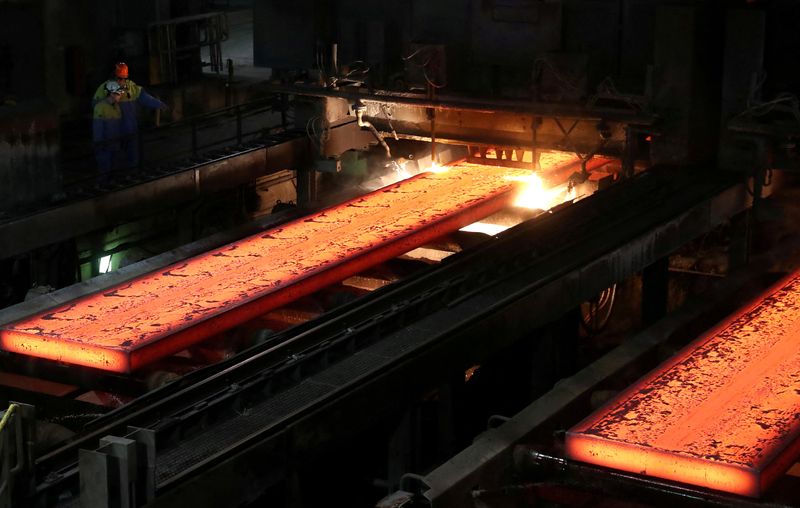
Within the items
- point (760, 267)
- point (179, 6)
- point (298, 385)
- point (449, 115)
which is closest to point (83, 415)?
point (298, 385)

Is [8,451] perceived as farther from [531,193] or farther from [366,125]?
[366,125]

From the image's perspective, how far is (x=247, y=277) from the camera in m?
9.43

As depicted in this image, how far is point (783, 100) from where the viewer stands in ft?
35.6

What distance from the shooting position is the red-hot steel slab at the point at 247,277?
8.32 m

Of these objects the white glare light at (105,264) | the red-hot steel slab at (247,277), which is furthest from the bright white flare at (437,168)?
the white glare light at (105,264)

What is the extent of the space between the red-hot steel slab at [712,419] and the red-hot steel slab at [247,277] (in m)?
2.55

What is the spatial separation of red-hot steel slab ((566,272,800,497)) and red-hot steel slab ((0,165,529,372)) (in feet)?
8.37

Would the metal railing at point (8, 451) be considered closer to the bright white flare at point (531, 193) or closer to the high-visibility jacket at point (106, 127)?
the bright white flare at point (531, 193)

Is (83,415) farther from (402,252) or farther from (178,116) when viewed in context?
(178,116)

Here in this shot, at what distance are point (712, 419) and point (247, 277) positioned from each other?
3.49 metres

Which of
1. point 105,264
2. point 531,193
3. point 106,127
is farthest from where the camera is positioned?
point 106,127

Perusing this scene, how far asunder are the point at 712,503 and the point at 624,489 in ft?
1.38

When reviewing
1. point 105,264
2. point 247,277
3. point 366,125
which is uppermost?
point 366,125

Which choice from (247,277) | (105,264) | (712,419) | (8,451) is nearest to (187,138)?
(105,264)
